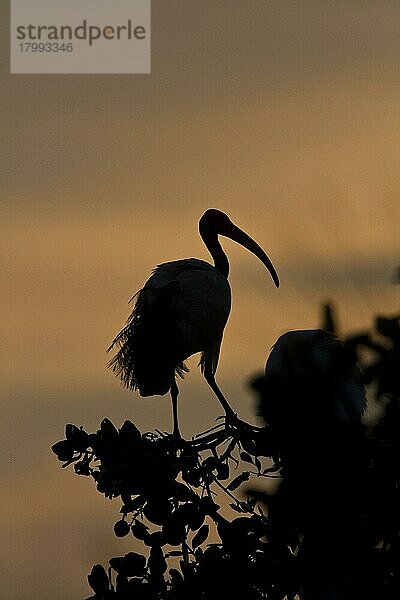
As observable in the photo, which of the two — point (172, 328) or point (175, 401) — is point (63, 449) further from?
point (175, 401)

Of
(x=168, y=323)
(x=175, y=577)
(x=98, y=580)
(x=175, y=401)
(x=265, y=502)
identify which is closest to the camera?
(x=265, y=502)

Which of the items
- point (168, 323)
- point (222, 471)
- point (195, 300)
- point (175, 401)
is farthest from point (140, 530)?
point (175, 401)

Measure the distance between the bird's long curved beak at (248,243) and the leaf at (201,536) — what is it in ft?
22.5

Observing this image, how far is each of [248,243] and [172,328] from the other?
7.50ft

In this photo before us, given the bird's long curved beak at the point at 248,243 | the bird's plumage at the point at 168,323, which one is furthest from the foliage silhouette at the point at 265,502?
the bird's long curved beak at the point at 248,243

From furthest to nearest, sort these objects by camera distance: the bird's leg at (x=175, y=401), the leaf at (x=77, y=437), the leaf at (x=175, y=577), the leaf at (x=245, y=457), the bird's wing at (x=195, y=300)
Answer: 1. the bird's leg at (x=175, y=401)
2. the bird's wing at (x=195, y=300)
3. the leaf at (x=245, y=457)
4. the leaf at (x=77, y=437)
5. the leaf at (x=175, y=577)

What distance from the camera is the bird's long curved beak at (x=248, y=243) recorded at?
44.4 feet

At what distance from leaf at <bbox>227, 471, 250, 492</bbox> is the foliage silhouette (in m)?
0.01

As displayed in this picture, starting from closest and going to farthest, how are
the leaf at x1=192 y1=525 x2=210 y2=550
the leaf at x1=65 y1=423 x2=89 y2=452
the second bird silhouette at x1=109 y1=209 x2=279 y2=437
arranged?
the leaf at x1=192 y1=525 x2=210 y2=550 → the leaf at x1=65 y1=423 x2=89 y2=452 → the second bird silhouette at x1=109 y1=209 x2=279 y2=437

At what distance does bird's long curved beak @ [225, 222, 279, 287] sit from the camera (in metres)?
13.5

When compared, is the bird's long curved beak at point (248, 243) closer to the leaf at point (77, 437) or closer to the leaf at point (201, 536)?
the leaf at point (77, 437)

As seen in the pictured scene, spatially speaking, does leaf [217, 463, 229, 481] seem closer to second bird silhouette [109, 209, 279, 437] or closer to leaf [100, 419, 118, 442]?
leaf [100, 419, 118, 442]

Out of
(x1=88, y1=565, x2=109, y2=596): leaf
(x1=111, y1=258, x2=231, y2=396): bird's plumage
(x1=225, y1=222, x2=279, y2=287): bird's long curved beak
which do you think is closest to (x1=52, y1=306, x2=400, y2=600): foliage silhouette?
(x1=88, y1=565, x2=109, y2=596): leaf

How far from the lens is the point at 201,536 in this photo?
668 centimetres
